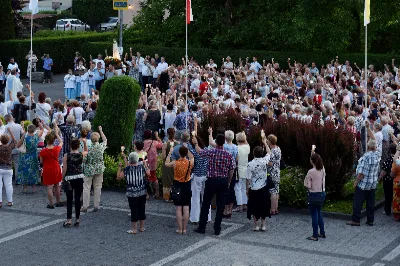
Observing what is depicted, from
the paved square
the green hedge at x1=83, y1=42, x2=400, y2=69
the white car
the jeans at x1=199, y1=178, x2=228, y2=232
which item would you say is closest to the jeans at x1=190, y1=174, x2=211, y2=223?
the paved square

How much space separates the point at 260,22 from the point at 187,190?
23.7 m

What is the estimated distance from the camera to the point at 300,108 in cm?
2169

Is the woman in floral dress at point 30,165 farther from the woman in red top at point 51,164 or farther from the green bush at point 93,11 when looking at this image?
the green bush at point 93,11

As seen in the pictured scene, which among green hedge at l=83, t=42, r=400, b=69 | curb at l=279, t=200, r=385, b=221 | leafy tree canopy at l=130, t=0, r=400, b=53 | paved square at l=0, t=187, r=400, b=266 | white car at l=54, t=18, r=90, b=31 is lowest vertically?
paved square at l=0, t=187, r=400, b=266

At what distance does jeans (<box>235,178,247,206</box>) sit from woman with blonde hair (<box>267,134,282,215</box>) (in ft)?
1.86

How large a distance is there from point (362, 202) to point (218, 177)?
2.74 meters

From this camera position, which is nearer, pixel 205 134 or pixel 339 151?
pixel 339 151

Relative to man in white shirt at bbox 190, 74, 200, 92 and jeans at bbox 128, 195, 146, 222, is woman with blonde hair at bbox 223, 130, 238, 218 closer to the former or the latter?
jeans at bbox 128, 195, 146, 222

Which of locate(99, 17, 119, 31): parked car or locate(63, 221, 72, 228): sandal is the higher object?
locate(99, 17, 119, 31): parked car

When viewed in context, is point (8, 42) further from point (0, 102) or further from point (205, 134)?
point (205, 134)

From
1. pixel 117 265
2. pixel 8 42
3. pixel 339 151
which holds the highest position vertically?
pixel 8 42

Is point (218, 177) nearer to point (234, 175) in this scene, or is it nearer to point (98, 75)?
point (234, 175)

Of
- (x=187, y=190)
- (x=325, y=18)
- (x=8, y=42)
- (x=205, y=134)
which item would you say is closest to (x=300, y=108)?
(x=205, y=134)

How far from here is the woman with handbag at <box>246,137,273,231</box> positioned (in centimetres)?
1619
